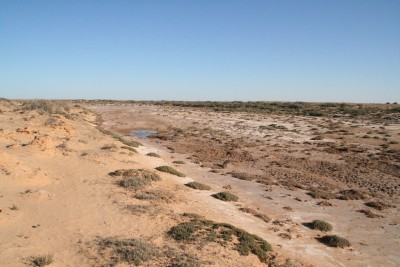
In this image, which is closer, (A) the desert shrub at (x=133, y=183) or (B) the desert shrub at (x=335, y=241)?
(B) the desert shrub at (x=335, y=241)

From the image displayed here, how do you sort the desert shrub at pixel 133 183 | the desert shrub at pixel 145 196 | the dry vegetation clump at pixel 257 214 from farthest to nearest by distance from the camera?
the desert shrub at pixel 133 183 < the desert shrub at pixel 145 196 < the dry vegetation clump at pixel 257 214

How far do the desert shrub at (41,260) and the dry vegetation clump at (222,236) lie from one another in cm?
432

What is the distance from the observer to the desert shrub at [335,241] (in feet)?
43.3

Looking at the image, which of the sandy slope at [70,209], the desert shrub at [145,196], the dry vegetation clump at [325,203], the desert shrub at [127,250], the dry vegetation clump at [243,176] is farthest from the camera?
the dry vegetation clump at [243,176]

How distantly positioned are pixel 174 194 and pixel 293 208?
6.67m

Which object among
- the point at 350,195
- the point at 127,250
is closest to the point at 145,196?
the point at 127,250

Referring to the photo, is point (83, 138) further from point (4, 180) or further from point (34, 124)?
point (4, 180)

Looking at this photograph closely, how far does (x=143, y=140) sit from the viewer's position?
40469 millimetres

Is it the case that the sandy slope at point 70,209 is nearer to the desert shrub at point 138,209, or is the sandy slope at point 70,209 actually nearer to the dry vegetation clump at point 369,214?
the desert shrub at point 138,209

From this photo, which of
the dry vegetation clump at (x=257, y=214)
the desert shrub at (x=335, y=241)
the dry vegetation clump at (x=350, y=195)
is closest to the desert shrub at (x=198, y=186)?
the dry vegetation clump at (x=257, y=214)

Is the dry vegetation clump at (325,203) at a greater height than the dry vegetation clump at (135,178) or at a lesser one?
lesser

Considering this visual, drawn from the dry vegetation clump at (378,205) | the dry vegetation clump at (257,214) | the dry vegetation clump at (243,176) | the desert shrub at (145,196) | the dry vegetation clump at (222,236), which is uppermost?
the desert shrub at (145,196)

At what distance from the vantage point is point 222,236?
12359mm

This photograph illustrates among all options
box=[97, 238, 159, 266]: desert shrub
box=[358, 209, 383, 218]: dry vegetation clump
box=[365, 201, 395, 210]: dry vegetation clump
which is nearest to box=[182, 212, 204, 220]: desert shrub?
box=[97, 238, 159, 266]: desert shrub
